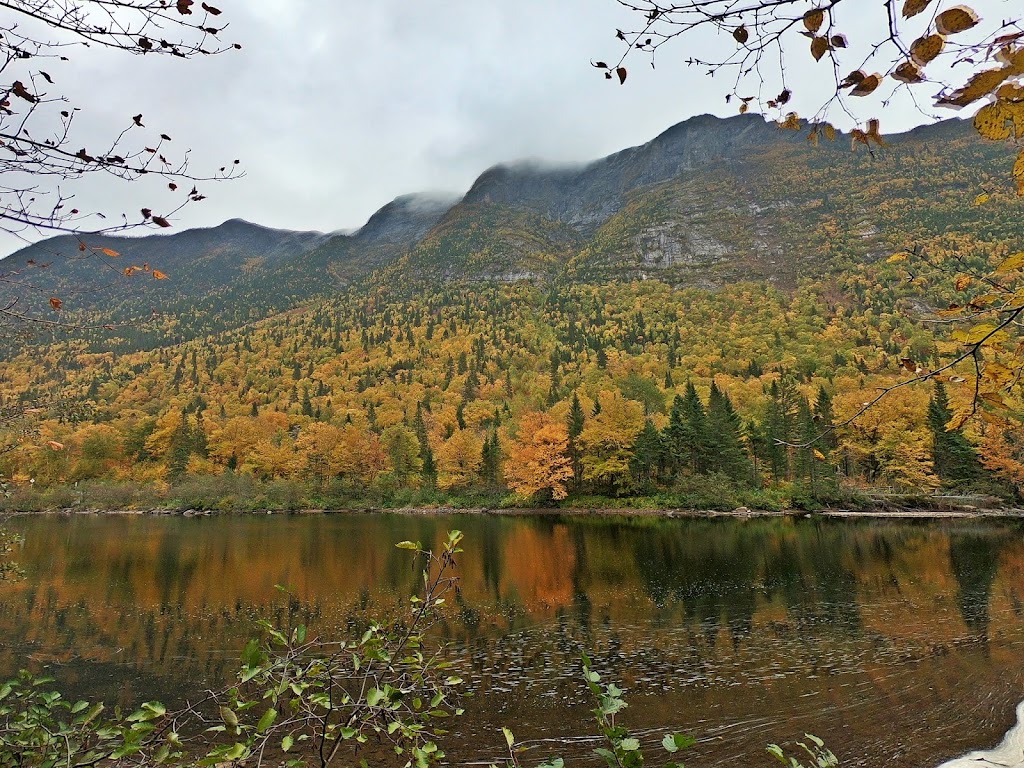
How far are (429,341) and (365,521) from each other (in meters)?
67.8

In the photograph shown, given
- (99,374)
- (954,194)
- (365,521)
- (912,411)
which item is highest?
(954,194)

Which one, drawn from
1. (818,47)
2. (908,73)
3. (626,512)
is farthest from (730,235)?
(908,73)

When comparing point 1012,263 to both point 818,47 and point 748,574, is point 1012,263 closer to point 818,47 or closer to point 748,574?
point 818,47

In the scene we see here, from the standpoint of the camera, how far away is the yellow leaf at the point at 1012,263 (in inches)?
60.3

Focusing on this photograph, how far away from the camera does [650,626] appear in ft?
45.2

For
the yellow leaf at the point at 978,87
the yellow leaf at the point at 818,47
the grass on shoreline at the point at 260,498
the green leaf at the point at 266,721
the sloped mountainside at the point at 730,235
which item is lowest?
the grass on shoreline at the point at 260,498

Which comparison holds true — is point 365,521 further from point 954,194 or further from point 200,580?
point 954,194

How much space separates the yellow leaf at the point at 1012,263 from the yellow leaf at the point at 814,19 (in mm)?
922

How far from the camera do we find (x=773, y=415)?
157ft

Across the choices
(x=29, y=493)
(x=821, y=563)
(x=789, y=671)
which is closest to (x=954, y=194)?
(x=821, y=563)

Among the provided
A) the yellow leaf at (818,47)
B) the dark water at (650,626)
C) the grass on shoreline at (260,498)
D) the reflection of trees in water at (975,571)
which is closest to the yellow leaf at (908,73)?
the yellow leaf at (818,47)

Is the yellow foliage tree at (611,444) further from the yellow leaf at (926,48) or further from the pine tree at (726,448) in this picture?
the yellow leaf at (926,48)

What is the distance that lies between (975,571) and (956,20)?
23.9 metres

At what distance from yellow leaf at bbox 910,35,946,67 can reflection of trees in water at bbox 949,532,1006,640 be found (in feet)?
50.4
